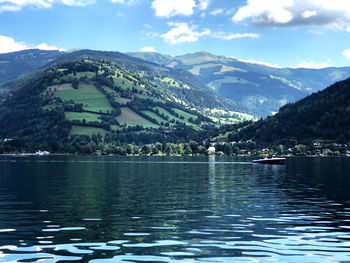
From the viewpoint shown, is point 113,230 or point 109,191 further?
point 109,191

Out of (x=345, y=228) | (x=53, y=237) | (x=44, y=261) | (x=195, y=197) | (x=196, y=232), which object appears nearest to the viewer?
(x=44, y=261)

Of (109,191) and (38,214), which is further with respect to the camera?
(109,191)

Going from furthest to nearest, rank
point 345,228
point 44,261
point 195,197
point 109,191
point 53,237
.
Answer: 1. point 109,191
2. point 195,197
3. point 345,228
4. point 53,237
5. point 44,261

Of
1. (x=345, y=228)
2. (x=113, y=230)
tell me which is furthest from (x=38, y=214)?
(x=345, y=228)

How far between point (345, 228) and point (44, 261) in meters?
28.1

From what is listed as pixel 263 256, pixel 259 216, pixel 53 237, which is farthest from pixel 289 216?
pixel 53 237

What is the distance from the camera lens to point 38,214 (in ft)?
167

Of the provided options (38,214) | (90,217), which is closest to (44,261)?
(90,217)

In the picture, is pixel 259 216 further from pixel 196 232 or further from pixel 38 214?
pixel 38 214

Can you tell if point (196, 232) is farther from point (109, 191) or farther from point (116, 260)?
point (109, 191)

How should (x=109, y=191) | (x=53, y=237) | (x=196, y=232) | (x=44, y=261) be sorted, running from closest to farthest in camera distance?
(x=44, y=261) → (x=53, y=237) → (x=196, y=232) → (x=109, y=191)

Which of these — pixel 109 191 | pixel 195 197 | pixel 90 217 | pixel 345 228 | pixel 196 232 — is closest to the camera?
pixel 196 232

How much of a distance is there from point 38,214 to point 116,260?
24.3 meters

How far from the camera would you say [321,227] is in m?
43.0
